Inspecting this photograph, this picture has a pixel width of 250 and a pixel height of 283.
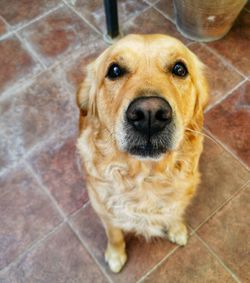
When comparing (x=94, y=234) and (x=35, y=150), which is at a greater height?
(x=35, y=150)

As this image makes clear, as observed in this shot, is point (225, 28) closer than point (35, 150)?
No

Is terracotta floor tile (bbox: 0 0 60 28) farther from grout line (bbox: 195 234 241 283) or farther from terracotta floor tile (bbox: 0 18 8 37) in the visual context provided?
grout line (bbox: 195 234 241 283)

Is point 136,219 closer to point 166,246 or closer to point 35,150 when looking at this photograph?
point 166,246

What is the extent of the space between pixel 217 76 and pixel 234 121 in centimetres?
43

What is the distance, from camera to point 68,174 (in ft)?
7.70

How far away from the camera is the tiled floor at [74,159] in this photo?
2.06 meters

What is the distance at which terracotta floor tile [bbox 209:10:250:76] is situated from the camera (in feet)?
9.12

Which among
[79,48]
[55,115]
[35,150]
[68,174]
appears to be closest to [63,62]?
[79,48]

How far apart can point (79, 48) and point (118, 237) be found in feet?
5.44

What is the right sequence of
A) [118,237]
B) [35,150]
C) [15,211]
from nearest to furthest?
[118,237] → [15,211] → [35,150]

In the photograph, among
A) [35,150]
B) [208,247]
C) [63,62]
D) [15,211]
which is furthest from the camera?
[63,62]

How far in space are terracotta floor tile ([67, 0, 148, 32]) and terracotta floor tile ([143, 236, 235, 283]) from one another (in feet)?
6.50

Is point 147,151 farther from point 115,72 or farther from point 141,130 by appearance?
point 115,72

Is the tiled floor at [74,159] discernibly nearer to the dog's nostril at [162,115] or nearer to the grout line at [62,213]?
the grout line at [62,213]
